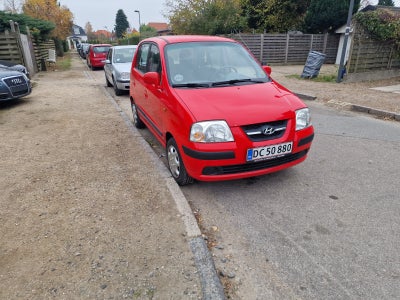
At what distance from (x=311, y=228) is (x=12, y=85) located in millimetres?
8105

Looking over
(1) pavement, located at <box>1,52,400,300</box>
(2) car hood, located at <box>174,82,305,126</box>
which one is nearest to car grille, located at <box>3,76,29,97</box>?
(1) pavement, located at <box>1,52,400,300</box>

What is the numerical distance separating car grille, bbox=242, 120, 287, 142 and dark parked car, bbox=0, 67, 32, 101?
7137 millimetres

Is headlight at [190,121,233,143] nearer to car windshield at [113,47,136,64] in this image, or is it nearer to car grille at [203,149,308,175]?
car grille at [203,149,308,175]

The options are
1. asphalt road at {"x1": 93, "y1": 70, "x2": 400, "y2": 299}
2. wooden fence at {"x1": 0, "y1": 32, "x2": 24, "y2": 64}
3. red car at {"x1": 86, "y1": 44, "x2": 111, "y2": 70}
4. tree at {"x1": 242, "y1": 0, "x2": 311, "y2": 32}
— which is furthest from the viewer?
tree at {"x1": 242, "y1": 0, "x2": 311, "y2": 32}

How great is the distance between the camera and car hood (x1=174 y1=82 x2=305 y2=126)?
307cm

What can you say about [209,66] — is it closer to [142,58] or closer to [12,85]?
[142,58]

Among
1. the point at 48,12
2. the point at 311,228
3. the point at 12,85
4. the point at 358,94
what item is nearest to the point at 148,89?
the point at 311,228

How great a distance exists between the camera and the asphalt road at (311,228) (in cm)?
223

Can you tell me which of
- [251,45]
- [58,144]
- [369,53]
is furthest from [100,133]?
[251,45]

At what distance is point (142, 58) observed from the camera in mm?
5125

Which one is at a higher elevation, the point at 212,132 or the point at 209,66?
the point at 209,66

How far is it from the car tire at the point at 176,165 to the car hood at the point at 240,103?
1.96 feet

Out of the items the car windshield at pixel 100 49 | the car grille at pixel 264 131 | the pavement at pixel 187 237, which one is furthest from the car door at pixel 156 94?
the car windshield at pixel 100 49

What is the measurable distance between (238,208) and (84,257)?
1.61 m
